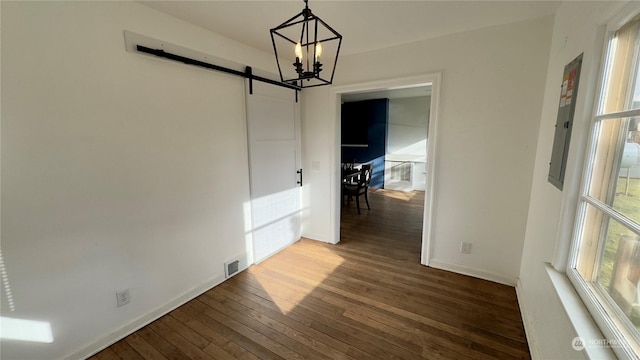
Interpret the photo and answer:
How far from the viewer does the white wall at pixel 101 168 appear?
1.45 meters

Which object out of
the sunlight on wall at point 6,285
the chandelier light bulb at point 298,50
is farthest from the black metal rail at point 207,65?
the sunlight on wall at point 6,285

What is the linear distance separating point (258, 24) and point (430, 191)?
2374 millimetres

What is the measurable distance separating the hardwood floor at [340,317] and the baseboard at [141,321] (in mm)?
45

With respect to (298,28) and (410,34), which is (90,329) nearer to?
(298,28)

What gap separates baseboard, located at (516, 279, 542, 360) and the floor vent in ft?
8.49

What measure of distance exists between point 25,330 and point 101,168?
1031mm

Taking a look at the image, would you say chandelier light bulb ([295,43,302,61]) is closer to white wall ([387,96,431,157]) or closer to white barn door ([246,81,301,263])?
white barn door ([246,81,301,263])

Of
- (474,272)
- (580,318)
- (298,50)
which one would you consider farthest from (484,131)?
(298,50)

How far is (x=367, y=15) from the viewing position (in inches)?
82.7

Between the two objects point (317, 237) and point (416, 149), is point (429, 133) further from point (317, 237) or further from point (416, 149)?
point (416, 149)

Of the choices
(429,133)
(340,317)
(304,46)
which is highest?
(304,46)

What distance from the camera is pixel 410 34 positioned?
2496mm

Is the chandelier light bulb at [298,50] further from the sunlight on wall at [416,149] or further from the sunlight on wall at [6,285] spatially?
the sunlight on wall at [416,149]

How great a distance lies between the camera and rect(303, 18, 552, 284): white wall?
89.0 inches
